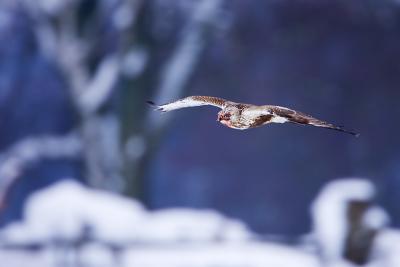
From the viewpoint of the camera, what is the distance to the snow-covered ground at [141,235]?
12.7 ft

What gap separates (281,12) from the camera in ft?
13.1

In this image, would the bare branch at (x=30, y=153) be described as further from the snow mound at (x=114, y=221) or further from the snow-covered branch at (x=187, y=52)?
the snow-covered branch at (x=187, y=52)

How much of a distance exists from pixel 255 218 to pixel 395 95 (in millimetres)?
1120

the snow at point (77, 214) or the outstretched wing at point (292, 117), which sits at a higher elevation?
the snow at point (77, 214)

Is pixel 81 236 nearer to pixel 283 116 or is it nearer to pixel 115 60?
pixel 115 60

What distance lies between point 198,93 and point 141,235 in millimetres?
960

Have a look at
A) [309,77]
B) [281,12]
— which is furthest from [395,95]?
[281,12]

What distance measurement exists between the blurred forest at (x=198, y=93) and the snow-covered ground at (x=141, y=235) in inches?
3.3

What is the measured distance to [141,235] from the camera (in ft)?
13.5

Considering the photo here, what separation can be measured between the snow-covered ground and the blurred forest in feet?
0.27

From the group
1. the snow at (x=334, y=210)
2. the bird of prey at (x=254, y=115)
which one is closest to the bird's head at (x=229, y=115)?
the bird of prey at (x=254, y=115)

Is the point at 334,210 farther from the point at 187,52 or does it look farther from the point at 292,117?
the point at 292,117

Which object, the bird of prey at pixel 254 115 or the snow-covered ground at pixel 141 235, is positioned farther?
the snow-covered ground at pixel 141 235

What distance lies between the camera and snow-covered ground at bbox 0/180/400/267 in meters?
3.87
